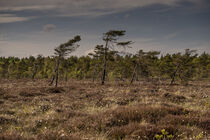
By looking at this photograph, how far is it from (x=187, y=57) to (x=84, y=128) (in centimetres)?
3134

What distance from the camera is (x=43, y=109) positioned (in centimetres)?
827

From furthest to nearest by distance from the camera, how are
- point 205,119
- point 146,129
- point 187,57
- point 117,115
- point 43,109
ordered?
point 187,57 < point 43,109 < point 117,115 < point 205,119 < point 146,129

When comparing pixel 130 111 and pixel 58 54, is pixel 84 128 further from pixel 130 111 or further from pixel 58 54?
pixel 58 54

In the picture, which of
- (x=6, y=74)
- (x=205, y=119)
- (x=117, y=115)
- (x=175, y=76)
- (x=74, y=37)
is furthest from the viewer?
(x=6, y=74)

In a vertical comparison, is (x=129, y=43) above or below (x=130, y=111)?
above

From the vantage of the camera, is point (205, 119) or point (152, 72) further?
point (152, 72)

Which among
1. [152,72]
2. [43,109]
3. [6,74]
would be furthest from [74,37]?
[6,74]

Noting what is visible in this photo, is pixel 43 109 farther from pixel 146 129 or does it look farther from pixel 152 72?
pixel 152 72

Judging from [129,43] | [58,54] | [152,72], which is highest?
[129,43]

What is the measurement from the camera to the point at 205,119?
5.49 metres

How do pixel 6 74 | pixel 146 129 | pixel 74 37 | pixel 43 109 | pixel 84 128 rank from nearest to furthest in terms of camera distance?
pixel 146 129, pixel 84 128, pixel 43 109, pixel 74 37, pixel 6 74

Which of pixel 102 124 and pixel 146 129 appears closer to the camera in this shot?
pixel 146 129

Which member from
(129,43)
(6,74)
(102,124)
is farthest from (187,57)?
(6,74)

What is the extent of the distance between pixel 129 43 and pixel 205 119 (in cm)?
2293
